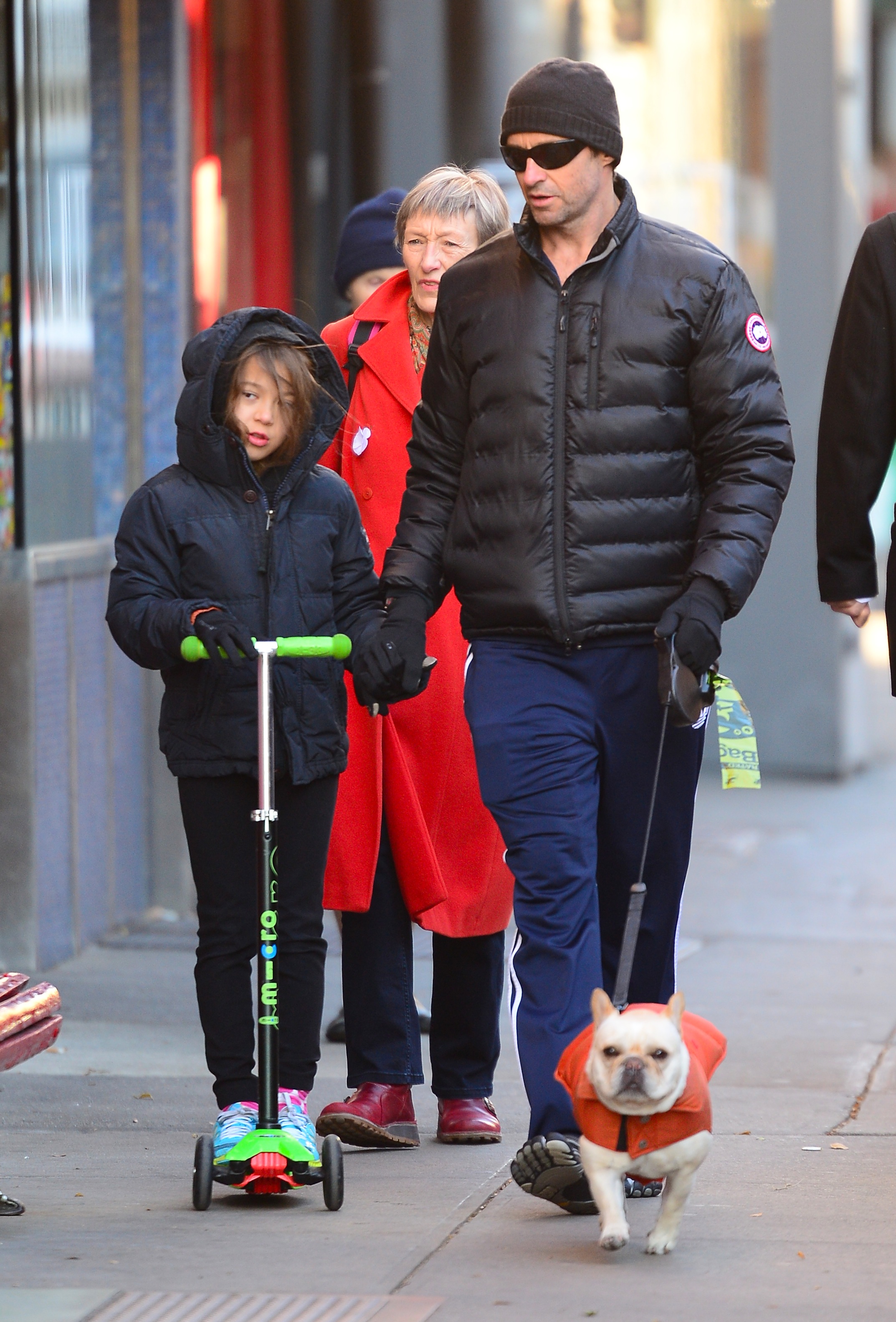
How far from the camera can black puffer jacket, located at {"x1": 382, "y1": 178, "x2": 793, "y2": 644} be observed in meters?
4.19

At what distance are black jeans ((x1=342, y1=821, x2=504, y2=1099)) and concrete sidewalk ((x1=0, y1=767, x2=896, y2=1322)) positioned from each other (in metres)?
0.18

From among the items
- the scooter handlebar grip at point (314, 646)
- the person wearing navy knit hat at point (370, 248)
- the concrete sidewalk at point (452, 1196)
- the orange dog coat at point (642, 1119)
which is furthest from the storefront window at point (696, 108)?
the orange dog coat at point (642, 1119)

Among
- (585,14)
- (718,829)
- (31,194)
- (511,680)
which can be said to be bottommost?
(718,829)

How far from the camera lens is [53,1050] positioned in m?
5.90

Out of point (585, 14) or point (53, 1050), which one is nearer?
point (53, 1050)

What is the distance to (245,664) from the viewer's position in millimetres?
4402

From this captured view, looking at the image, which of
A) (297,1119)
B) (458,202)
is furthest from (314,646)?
(458,202)

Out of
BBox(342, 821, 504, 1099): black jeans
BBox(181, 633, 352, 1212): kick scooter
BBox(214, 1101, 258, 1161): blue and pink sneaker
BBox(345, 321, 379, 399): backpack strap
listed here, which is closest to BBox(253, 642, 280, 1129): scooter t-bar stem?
BBox(181, 633, 352, 1212): kick scooter

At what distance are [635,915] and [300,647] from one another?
78 cm

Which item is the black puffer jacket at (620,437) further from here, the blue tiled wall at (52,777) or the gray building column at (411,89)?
the gray building column at (411,89)

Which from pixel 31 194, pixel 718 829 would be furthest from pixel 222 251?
pixel 718 829

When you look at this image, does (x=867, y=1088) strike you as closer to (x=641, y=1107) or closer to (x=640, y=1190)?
(x=640, y=1190)

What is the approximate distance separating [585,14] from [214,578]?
8.50 metres

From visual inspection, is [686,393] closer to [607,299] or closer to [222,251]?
[607,299]
